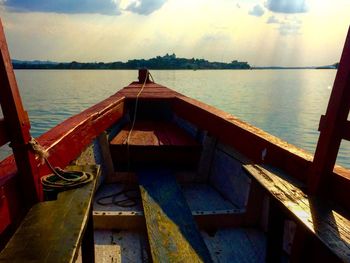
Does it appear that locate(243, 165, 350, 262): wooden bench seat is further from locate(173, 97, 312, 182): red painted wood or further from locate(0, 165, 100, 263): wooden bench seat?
locate(0, 165, 100, 263): wooden bench seat

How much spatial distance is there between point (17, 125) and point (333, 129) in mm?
1929

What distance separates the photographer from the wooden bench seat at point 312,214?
151 centimetres

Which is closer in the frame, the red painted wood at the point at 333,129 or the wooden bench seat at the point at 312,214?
the wooden bench seat at the point at 312,214

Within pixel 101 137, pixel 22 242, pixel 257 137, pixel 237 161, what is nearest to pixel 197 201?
pixel 237 161

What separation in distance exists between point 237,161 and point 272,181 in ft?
4.63

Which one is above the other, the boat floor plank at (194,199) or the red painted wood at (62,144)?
the red painted wood at (62,144)

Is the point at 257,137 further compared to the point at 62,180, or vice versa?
the point at 257,137

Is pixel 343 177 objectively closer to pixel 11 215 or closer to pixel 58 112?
pixel 11 215

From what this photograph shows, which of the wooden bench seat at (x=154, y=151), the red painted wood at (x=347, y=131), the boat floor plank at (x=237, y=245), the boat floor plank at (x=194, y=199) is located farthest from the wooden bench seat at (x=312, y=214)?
the wooden bench seat at (x=154, y=151)

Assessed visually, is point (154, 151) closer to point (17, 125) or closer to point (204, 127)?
point (204, 127)

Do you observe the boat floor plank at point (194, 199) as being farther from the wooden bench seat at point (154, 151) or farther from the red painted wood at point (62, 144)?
the red painted wood at point (62, 144)

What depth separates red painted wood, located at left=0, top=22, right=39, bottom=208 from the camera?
5.42 ft

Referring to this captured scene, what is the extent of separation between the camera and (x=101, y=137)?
430 centimetres

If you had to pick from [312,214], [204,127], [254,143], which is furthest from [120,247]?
[204,127]
